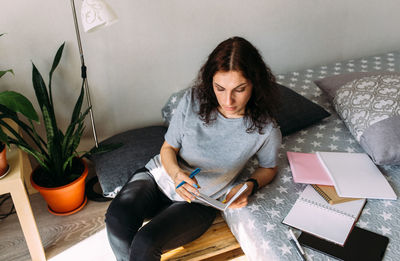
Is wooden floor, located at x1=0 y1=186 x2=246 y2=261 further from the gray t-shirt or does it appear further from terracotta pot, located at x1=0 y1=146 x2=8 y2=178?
terracotta pot, located at x1=0 y1=146 x2=8 y2=178

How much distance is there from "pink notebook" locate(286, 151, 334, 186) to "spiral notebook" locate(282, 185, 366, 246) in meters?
0.07

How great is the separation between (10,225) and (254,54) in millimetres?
1467

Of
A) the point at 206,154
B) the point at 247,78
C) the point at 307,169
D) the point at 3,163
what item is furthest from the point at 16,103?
the point at 307,169

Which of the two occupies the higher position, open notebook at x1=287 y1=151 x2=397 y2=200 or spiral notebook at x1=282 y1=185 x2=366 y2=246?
open notebook at x1=287 y1=151 x2=397 y2=200

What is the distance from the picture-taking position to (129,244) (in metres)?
1.41

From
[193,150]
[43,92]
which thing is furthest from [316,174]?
[43,92]

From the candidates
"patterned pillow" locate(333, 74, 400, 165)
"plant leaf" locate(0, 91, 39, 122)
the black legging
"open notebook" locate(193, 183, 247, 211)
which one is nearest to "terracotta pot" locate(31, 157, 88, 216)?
the black legging

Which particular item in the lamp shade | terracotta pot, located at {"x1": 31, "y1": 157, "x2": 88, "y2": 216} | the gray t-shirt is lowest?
terracotta pot, located at {"x1": 31, "y1": 157, "x2": 88, "y2": 216}

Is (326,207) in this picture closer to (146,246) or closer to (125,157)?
(146,246)

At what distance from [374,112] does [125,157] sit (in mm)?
1246

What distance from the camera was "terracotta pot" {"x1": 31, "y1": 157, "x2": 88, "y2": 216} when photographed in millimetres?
1745

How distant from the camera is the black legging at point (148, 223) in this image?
4.33 ft

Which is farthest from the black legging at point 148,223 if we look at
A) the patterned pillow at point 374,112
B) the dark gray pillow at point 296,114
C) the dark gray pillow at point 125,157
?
the patterned pillow at point 374,112

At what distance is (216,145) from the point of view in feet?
4.81
